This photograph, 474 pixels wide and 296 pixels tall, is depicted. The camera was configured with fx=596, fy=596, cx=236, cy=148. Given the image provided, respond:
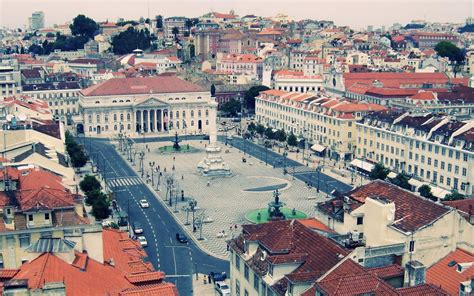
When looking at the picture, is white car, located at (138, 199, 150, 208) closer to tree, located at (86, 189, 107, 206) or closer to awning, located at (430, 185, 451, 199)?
tree, located at (86, 189, 107, 206)

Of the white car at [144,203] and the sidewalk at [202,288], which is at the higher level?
the sidewalk at [202,288]

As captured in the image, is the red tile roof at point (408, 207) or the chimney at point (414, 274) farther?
the red tile roof at point (408, 207)

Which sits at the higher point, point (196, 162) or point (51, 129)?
point (51, 129)

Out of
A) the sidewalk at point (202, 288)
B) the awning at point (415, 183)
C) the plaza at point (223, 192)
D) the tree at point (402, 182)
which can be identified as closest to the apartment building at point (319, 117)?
the plaza at point (223, 192)

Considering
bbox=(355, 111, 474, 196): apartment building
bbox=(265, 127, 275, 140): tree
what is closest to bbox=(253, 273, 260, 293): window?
bbox=(355, 111, 474, 196): apartment building

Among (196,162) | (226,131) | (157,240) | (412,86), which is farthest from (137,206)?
(412,86)

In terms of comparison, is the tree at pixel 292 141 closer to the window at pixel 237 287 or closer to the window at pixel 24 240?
the window at pixel 237 287

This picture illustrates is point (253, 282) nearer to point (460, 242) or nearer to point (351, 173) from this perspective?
point (460, 242)

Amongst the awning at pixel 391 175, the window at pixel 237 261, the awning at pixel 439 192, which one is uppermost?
the window at pixel 237 261
